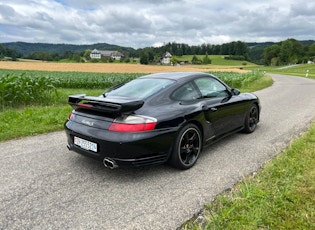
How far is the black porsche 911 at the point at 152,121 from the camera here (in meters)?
2.99

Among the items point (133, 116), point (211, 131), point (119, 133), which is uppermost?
point (133, 116)

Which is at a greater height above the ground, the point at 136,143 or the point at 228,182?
the point at 136,143

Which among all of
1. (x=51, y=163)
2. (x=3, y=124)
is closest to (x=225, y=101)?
(x=51, y=163)

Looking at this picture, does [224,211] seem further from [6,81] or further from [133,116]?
[6,81]

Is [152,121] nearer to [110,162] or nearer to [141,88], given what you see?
[110,162]

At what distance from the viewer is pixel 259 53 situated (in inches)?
5846

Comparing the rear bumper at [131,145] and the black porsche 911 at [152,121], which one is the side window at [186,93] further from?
the rear bumper at [131,145]

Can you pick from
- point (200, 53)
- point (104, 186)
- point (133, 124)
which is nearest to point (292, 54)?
point (200, 53)

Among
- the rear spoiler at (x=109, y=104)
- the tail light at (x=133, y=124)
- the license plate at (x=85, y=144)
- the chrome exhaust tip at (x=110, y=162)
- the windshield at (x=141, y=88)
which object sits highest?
the windshield at (x=141, y=88)

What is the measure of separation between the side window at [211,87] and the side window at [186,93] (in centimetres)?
18

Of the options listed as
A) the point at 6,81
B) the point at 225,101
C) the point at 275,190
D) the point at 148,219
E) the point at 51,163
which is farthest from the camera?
the point at 6,81

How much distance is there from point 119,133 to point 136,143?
0.80 feet

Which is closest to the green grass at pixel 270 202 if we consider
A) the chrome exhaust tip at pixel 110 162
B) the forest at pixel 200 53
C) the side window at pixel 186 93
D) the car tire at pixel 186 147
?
the car tire at pixel 186 147

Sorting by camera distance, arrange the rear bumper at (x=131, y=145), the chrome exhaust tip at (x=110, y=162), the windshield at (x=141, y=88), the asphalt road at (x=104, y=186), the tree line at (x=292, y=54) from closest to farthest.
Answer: the asphalt road at (x=104, y=186) → the rear bumper at (x=131, y=145) → the chrome exhaust tip at (x=110, y=162) → the windshield at (x=141, y=88) → the tree line at (x=292, y=54)
